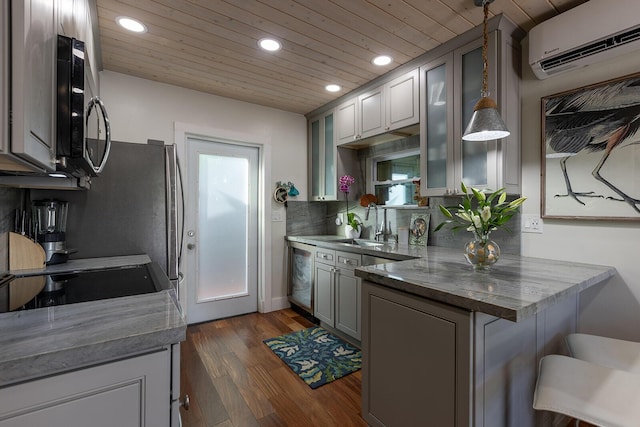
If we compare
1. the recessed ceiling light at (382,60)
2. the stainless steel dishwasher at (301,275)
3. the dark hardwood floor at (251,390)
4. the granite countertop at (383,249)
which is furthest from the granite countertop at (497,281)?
the recessed ceiling light at (382,60)

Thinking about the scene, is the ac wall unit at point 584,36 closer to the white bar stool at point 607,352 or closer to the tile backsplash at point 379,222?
the tile backsplash at point 379,222

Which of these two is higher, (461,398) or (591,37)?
(591,37)

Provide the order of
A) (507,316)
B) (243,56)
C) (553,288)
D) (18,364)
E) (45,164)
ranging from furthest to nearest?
1. (243,56)
2. (553,288)
3. (507,316)
4. (45,164)
5. (18,364)

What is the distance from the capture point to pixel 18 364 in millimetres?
598

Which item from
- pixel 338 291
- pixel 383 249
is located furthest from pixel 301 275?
pixel 383 249

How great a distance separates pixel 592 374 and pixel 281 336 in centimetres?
231

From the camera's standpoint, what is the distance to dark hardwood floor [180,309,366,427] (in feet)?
5.85

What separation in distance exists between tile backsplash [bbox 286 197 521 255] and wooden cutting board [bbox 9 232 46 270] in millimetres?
2409

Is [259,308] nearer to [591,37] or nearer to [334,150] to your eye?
[334,150]

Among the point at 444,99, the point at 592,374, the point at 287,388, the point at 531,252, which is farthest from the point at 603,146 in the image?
the point at 287,388

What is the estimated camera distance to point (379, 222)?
3254mm

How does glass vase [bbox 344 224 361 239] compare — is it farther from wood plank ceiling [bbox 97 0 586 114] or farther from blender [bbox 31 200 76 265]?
blender [bbox 31 200 76 265]

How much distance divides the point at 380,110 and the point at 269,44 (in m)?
1.12

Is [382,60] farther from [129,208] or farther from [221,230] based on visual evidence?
[221,230]
